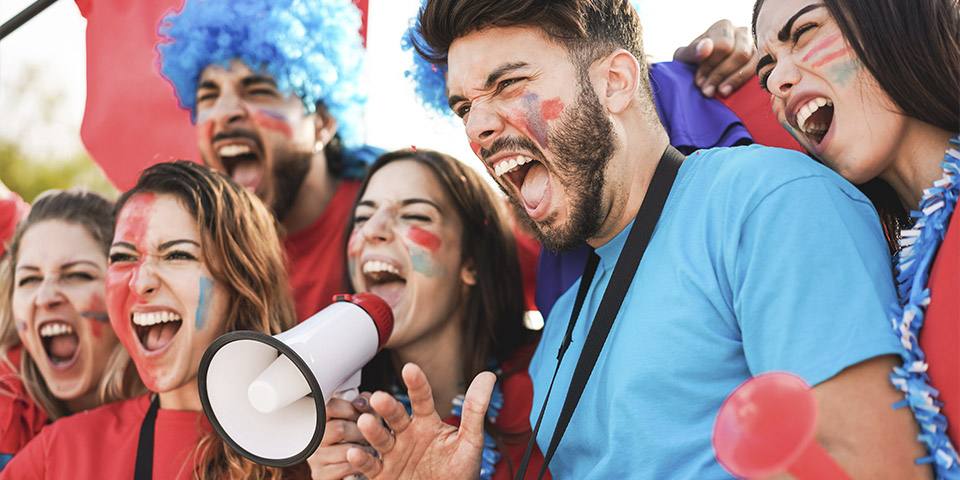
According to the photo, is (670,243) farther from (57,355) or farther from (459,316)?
(57,355)

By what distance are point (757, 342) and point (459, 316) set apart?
1683 mm

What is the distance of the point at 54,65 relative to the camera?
20547 millimetres

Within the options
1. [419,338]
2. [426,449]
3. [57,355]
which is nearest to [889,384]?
[426,449]

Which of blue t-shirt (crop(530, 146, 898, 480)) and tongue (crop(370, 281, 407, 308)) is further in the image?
tongue (crop(370, 281, 407, 308))

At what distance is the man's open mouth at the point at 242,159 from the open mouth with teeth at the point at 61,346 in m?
0.94

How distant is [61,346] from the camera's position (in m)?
3.89

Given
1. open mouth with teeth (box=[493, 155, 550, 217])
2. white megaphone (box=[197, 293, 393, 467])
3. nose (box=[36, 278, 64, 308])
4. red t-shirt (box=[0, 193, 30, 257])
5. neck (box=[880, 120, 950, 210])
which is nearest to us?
neck (box=[880, 120, 950, 210])

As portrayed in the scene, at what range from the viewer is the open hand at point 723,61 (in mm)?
3293

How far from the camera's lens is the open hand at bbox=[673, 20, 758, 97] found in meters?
3.29

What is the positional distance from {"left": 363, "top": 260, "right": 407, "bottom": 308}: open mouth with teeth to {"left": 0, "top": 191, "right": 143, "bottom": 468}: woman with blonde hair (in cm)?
108

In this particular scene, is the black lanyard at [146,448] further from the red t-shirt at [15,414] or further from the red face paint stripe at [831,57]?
the red face paint stripe at [831,57]

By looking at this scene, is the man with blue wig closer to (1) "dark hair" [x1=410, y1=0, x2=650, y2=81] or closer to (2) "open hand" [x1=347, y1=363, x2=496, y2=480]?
(2) "open hand" [x1=347, y1=363, x2=496, y2=480]

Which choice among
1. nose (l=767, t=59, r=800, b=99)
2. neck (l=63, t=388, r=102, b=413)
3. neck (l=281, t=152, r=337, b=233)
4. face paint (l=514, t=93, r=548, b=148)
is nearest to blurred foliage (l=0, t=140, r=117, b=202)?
neck (l=281, t=152, r=337, b=233)

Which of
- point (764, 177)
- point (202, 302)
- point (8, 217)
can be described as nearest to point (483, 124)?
point (764, 177)
